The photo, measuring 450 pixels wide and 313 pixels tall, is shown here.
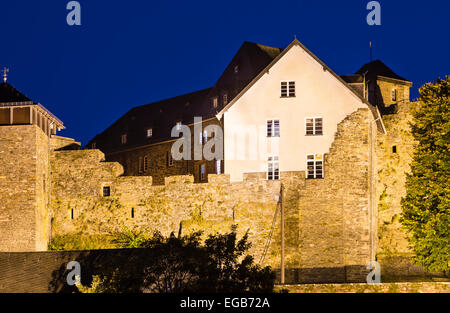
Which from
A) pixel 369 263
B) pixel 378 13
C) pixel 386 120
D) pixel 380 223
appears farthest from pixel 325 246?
pixel 378 13

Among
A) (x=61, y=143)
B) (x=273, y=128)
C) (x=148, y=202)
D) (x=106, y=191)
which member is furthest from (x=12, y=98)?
(x=273, y=128)

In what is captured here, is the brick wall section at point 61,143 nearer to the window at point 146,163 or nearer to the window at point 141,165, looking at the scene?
the window at point 146,163

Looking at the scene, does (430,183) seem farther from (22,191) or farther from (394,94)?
(22,191)

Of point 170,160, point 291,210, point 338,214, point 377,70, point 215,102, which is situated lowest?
point 338,214

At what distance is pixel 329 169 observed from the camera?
43.6 m

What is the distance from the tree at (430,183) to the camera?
4562cm

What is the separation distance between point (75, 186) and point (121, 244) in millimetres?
4805

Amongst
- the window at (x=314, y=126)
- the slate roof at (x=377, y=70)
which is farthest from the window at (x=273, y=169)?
the slate roof at (x=377, y=70)

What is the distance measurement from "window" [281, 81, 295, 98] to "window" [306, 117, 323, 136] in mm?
1809

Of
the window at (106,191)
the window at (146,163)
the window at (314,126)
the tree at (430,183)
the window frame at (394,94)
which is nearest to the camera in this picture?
the window at (314,126)

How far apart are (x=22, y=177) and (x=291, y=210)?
51.3 ft

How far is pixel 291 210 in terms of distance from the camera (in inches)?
1720

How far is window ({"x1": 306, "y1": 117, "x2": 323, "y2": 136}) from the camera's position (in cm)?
4394

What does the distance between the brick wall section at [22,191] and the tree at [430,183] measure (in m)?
22.0
